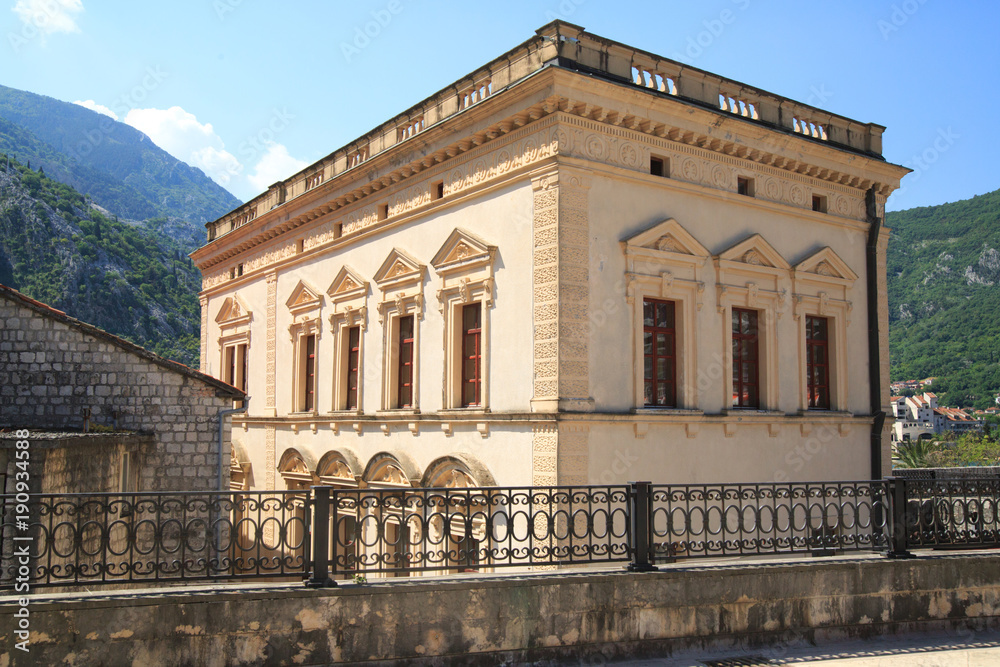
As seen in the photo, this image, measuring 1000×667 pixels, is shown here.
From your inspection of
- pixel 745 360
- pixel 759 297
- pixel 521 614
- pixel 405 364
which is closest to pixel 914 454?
pixel 745 360

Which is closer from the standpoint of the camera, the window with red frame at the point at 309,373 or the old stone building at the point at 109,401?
the old stone building at the point at 109,401

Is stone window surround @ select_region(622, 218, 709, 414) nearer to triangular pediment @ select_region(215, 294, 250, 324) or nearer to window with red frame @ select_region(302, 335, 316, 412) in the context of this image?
window with red frame @ select_region(302, 335, 316, 412)

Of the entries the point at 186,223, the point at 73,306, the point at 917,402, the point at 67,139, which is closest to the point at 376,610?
the point at 73,306

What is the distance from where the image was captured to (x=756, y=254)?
15.1 meters

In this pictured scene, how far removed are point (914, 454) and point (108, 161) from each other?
138 metres

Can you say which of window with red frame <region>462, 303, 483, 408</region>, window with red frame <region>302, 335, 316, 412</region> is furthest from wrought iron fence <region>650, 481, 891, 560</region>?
window with red frame <region>302, 335, 316, 412</region>

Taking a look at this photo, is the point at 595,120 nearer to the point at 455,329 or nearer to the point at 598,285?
the point at 598,285

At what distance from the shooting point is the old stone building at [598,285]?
1277cm

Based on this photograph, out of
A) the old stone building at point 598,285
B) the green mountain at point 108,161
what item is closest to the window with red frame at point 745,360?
the old stone building at point 598,285

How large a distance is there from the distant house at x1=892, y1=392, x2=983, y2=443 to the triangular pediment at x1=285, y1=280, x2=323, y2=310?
64499 millimetres

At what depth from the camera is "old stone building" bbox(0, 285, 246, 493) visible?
12.8 metres

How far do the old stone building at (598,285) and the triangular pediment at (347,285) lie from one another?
71mm

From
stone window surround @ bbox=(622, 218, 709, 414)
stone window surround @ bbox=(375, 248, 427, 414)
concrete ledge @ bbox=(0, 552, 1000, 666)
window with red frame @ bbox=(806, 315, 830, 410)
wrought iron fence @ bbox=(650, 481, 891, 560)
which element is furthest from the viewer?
window with red frame @ bbox=(806, 315, 830, 410)

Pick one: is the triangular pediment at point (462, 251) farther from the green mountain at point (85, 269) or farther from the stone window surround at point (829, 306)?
the green mountain at point (85, 269)
